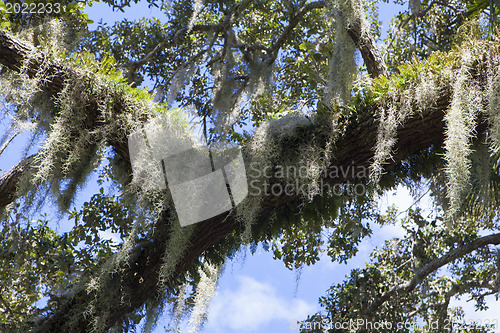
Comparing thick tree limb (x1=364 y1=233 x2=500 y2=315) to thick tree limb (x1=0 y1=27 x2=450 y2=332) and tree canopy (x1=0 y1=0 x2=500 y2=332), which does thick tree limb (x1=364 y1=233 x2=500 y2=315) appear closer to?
tree canopy (x1=0 y1=0 x2=500 y2=332)

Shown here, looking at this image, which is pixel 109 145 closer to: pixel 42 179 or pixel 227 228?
pixel 42 179

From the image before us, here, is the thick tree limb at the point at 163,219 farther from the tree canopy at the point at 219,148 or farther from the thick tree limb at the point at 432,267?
the thick tree limb at the point at 432,267

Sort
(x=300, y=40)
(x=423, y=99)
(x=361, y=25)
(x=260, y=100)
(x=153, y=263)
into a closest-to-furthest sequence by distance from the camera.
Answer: (x=423, y=99), (x=153, y=263), (x=361, y=25), (x=260, y=100), (x=300, y=40)

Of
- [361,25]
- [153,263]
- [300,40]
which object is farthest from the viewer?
[300,40]

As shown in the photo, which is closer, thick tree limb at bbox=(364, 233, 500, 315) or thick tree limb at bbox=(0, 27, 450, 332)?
thick tree limb at bbox=(0, 27, 450, 332)

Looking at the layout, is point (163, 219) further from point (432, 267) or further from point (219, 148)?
point (432, 267)

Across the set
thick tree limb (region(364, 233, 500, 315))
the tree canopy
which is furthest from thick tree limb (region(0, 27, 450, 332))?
thick tree limb (region(364, 233, 500, 315))

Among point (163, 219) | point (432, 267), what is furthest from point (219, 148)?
point (432, 267)

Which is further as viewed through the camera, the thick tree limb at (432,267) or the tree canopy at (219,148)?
the thick tree limb at (432,267)

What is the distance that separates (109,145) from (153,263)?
0.91 meters

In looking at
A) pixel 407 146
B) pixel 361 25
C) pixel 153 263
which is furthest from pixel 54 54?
pixel 407 146

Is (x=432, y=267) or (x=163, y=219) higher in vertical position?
(x=432, y=267)

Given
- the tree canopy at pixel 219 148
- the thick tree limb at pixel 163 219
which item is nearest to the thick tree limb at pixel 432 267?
the tree canopy at pixel 219 148

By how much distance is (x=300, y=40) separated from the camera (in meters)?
5.75
